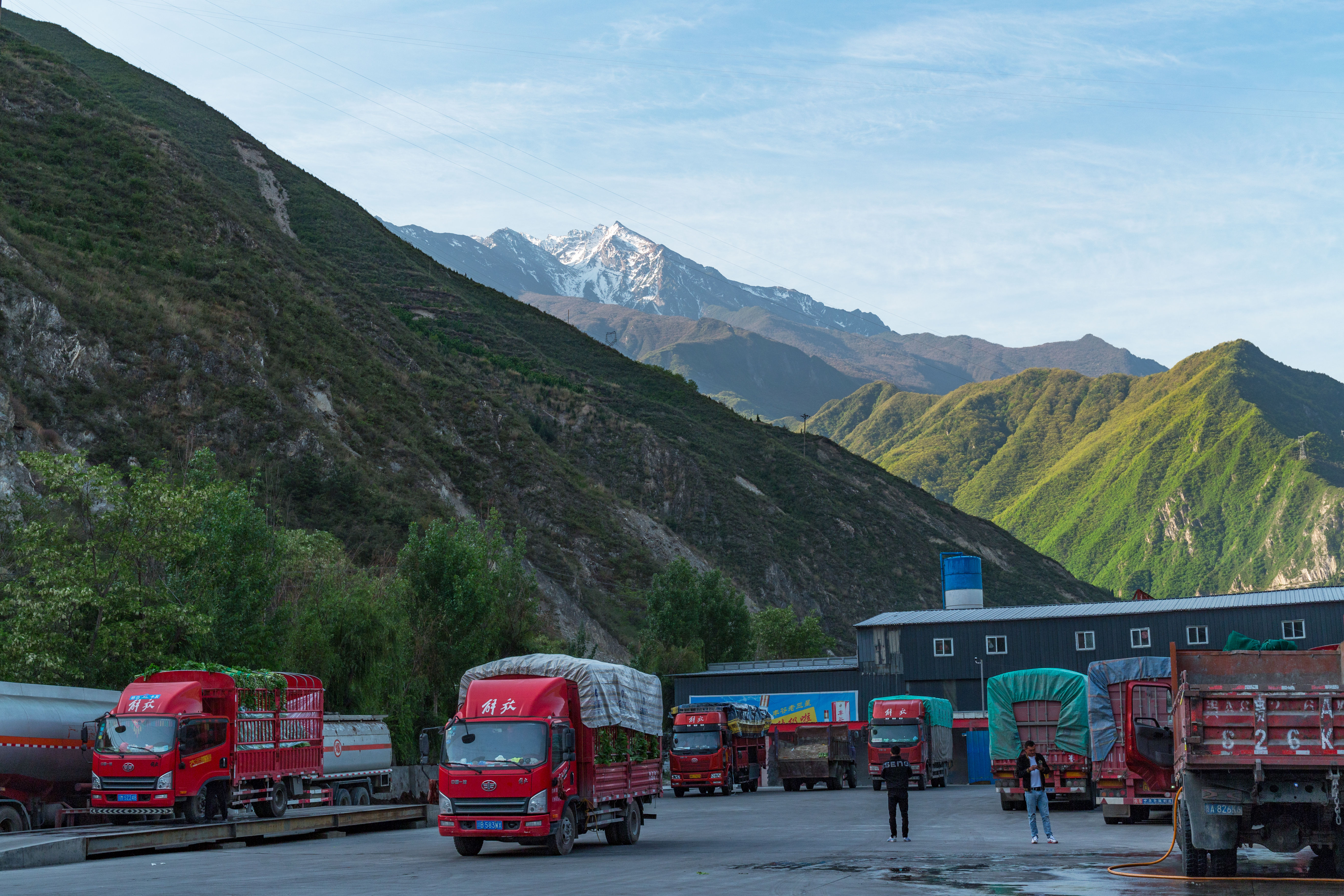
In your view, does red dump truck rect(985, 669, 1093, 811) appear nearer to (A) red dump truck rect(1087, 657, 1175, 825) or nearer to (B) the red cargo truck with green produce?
(A) red dump truck rect(1087, 657, 1175, 825)

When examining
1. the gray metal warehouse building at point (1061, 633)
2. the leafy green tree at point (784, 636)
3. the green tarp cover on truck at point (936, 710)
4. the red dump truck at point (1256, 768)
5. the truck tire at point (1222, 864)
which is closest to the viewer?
the red dump truck at point (1256, 768)

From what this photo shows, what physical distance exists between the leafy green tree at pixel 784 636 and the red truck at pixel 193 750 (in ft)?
183

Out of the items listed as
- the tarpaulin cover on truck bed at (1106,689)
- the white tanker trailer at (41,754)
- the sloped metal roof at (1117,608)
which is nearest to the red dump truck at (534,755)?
the white tanker trailer at (41,754)

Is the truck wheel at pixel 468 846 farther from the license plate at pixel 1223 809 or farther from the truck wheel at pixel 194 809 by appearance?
the license plate at pixel 1223 809

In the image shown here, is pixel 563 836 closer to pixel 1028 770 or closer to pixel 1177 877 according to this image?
pixel 1028 770

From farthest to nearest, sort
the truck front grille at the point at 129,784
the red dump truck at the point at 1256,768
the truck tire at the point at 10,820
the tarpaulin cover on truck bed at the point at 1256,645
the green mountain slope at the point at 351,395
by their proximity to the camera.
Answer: the green mountain slope at the point at 351,395 → the truck front grille at the point at 129,784 → the truck tire at the point at 10,820 → the tarpaulin cover on truck bed at the point at 1256,645 → the red dump truck at the point at 1256,768

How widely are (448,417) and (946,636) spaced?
1439 inches

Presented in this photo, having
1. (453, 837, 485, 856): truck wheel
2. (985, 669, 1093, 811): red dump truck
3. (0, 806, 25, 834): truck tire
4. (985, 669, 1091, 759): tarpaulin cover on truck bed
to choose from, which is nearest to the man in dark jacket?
(453, 837, 485, 856): truck wheel

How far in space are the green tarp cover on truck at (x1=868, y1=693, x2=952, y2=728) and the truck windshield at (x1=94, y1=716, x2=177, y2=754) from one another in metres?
29.6

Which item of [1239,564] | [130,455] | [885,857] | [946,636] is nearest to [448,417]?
[130,455]

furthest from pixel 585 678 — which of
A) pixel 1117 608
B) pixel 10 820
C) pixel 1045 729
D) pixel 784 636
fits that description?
pixel 784 636

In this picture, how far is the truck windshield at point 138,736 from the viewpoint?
85.2 feet

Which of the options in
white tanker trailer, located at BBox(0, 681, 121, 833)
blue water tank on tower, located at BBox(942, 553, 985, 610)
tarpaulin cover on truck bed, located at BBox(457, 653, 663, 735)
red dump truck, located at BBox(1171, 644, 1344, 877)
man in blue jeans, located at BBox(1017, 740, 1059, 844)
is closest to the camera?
red dump truck, located at BBox(1171, 644, 1344, 877)

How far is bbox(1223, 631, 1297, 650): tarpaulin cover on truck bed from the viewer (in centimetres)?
1598
